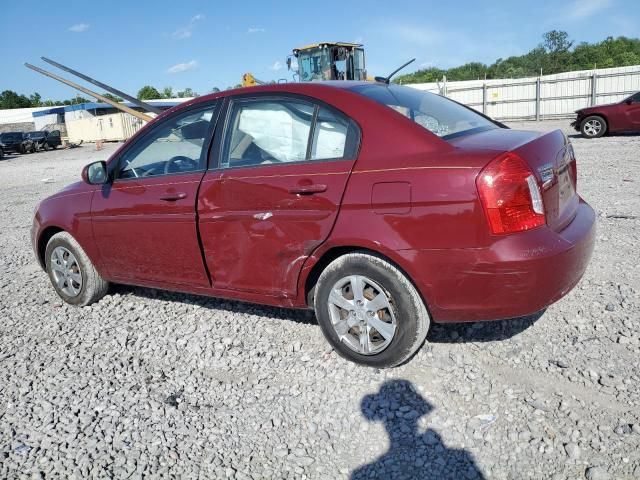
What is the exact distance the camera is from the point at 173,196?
3.76 meters

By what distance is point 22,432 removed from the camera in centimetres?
290

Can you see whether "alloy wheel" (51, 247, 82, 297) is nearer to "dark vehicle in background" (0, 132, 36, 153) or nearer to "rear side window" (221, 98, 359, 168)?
"rear side window" (221, 98, 359, 168)

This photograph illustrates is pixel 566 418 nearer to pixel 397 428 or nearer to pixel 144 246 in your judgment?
pixel 397 428

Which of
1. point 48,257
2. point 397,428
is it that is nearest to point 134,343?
point 48,257

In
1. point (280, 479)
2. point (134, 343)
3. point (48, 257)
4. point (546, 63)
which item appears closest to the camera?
point (280, 479)

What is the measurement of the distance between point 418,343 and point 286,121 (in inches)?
63.5

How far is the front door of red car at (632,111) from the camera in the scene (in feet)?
50.5

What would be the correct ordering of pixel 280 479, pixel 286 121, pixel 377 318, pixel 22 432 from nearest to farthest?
pixel 280 479, pixel 22 432, pixel 377 318, pixel 286 121

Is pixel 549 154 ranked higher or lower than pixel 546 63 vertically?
lower

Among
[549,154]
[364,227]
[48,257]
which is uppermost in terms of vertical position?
[549,154]

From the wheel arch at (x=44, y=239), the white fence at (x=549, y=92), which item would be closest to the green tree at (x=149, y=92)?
the white fence at (x=549, y=92)

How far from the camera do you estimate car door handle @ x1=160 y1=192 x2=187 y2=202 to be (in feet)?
12.2

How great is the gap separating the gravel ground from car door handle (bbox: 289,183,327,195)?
108cm

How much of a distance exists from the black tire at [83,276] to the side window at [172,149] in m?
0.85
